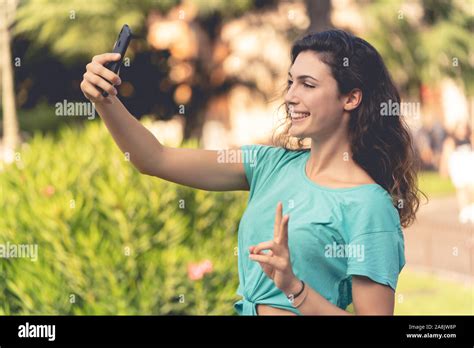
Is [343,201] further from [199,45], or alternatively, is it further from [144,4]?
[199,45]

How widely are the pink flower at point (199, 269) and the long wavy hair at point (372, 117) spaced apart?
3.06 meters

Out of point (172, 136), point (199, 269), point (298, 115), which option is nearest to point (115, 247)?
point (199, 269)

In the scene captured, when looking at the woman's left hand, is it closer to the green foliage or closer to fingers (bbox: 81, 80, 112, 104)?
fingers (bbox: 81, 80, 112, 104)

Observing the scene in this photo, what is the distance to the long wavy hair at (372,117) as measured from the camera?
2.59 metres

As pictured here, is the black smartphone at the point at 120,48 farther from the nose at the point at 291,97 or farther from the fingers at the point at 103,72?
the nose at the point at 291,97

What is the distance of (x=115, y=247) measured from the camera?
5.75 m

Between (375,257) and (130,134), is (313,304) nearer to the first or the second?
(375,257)

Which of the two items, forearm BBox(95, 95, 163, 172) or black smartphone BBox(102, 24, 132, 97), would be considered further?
forearm BBox(95, 95, 163, 172)

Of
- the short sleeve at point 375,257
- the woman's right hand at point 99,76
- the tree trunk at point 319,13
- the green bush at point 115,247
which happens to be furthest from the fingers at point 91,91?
the tree trunk at point 319,13

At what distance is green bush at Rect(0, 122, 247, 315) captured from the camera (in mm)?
5684

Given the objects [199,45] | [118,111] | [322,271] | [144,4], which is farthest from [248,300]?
[199,45]

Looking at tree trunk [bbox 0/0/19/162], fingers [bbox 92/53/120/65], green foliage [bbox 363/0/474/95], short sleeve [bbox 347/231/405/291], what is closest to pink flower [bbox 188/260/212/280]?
Answer: short sleeve [bbox 347/231/405/291]

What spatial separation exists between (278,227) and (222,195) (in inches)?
158
